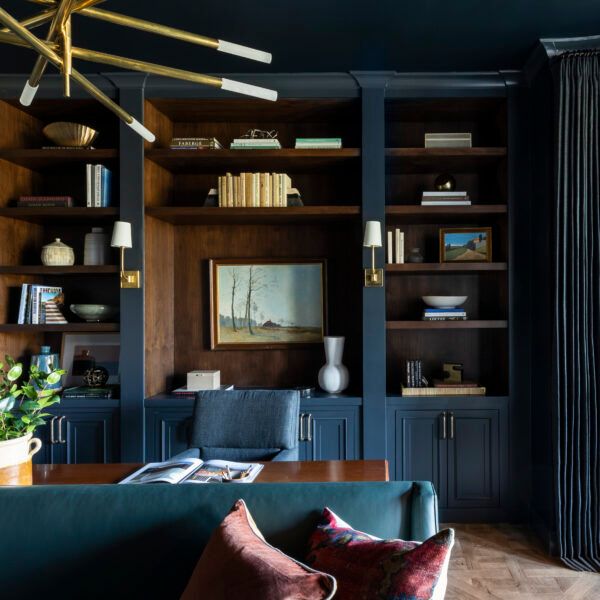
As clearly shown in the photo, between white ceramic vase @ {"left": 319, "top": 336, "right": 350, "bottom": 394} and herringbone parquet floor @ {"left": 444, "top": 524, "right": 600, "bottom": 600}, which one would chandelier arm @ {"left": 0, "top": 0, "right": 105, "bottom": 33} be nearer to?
white ceramic vase @ {"left": 319, "top": 336, "right": 350, "bottom": 394}

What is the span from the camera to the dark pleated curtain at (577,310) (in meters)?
2.81

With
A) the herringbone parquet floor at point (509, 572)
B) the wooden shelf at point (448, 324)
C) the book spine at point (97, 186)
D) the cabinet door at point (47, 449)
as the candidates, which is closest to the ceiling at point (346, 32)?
the book spine at point (97, 186)

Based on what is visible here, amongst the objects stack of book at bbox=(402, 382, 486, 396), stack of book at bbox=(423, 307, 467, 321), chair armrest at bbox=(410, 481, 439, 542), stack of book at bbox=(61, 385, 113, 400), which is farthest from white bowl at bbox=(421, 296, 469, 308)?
chair armrest at bbox=(410, 481, 439, 542)

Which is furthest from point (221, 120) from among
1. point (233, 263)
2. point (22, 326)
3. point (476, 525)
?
point (476, 525)

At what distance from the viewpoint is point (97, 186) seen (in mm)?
3344

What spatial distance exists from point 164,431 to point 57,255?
1279 mm

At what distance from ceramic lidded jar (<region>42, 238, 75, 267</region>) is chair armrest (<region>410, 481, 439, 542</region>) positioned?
2737 millimetres

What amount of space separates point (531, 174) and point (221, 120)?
202cm

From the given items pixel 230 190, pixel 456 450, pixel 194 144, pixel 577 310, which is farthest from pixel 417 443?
pixel 194 144

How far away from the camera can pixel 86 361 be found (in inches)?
141

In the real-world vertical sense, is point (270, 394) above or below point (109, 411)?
above

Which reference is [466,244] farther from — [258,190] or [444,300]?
[258,190]

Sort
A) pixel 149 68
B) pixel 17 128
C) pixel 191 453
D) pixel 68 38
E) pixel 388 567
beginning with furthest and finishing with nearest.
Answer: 1. pixel 17 128
2. pixel 191 453
3. pixel 149 68
4. pixel 68 38
5. pixel 388 567

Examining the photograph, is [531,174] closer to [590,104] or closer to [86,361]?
[590,104]
